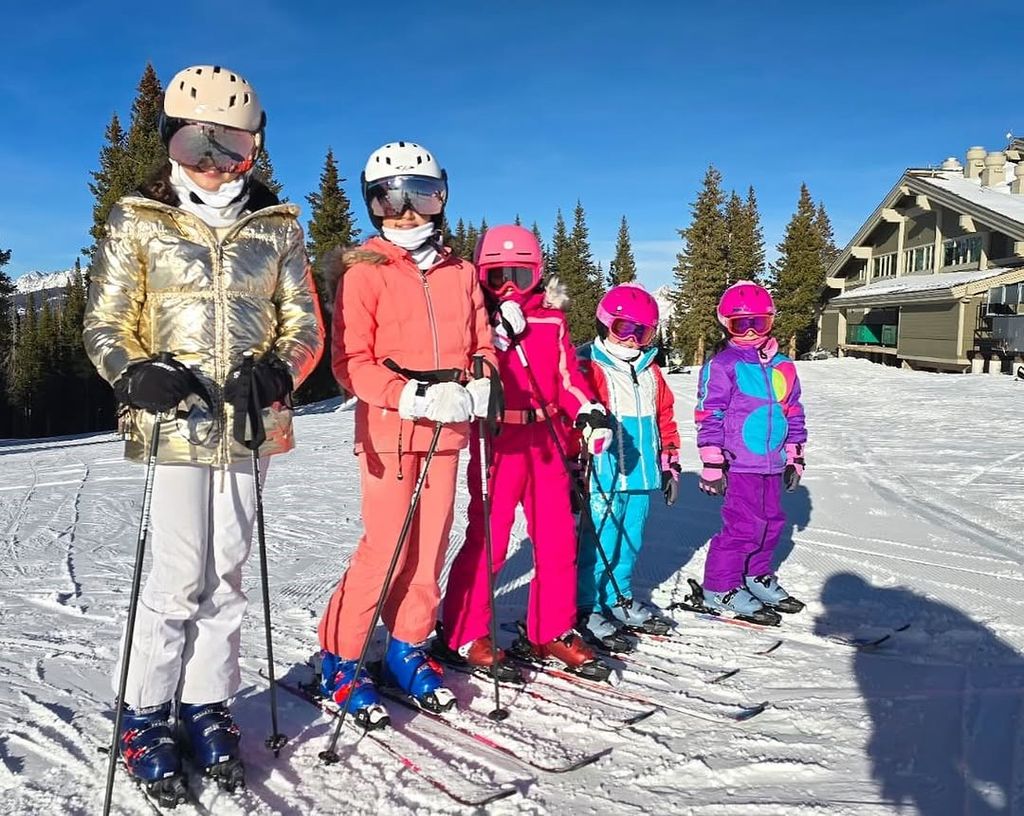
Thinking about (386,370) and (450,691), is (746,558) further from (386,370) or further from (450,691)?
(386,370)

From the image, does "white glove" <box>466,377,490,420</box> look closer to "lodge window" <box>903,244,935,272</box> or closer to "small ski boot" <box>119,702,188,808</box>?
"small ski boot" <box>119,702,188,808</box>

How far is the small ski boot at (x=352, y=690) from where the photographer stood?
9.02 ft

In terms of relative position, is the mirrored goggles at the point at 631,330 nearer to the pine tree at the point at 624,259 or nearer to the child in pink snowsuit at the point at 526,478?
the child in pink snowsuit at the point at 526,478

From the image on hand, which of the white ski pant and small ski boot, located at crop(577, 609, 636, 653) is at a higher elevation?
the white ski pant

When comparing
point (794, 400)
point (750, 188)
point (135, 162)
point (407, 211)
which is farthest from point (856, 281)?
point (407, 211)

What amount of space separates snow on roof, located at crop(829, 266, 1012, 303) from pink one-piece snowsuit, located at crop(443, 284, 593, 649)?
22.7 metres

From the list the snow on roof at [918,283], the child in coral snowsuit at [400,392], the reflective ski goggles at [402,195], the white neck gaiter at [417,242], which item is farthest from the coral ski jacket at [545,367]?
the snow on roof at [918,283]

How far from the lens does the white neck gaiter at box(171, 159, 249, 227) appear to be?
2.41 meters

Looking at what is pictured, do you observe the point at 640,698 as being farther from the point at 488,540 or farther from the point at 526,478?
the point at 526,478

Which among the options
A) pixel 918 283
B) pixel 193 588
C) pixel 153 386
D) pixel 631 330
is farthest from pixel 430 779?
pixel 918 283

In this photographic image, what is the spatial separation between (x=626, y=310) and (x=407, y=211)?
1.44m

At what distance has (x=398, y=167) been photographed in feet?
9.56

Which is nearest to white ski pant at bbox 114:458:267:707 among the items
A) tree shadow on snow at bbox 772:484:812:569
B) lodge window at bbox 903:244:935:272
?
tree shadow on snow at bbox 772:484:812:569

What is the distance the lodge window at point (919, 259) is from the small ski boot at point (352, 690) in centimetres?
2868
